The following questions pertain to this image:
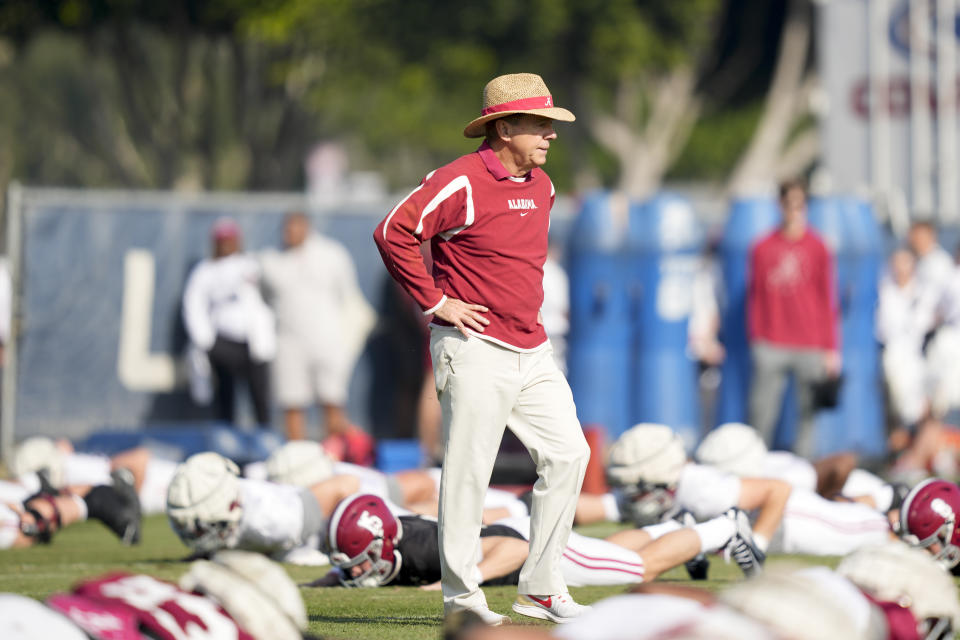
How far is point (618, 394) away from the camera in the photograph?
1553 centimetres

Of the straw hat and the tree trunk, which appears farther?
the tree trunk

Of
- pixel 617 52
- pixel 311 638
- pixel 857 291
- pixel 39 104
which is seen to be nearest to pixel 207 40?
pixel 617 52

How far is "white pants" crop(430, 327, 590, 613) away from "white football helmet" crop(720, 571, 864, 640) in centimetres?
231

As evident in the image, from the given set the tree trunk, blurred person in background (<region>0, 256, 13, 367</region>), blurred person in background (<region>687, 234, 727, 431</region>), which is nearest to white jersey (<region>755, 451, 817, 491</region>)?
blurred person in background (<region>687, 234, 727, 431</region>)

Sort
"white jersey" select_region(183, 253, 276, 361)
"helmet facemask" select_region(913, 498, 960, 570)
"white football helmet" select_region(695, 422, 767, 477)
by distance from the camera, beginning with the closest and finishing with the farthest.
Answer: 1. "helmet facemask" select_region(913, 498, 960, 570)
2. "white football helmet" select_region(695, 422, 767, 477)
3. "white jersey" select_region(183, 253, 276, 361)

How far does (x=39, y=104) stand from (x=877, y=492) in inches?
1682

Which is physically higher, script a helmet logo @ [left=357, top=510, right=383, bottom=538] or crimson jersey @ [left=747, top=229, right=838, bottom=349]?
crimson jersey @ [left=747, top=229, right=838, bottom=349]

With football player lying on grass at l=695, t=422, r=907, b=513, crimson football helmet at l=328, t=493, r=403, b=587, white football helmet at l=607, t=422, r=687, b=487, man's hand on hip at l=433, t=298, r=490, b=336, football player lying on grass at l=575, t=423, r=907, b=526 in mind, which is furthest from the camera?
football player lying on grass at l=695, t=422, r=907, b=513

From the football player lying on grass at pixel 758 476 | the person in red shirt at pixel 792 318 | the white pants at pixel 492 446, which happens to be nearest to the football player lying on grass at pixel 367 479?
the football player lying on grass at pixel 758 476

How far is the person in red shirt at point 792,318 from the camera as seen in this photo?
13375 mm

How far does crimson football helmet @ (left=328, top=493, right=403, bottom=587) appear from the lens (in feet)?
25.1

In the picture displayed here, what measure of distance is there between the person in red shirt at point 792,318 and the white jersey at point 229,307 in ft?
15.4

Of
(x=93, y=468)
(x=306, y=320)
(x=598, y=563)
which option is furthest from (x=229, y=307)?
(x=598, y=563)

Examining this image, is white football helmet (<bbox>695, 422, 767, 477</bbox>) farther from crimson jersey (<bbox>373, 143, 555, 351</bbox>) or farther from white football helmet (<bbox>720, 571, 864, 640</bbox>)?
white football helmet (<bbox>720, 571, 864, 640</bbox>)
